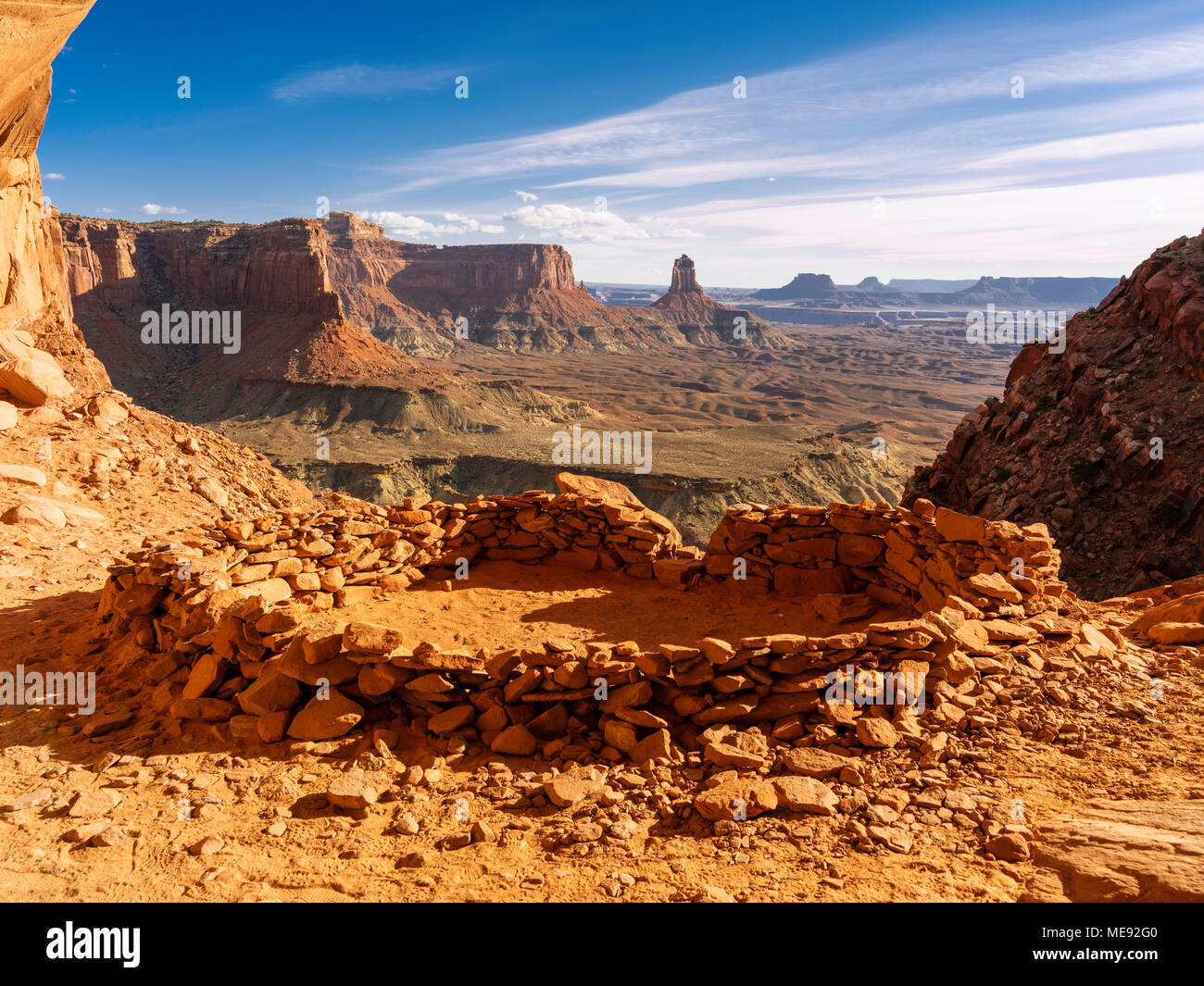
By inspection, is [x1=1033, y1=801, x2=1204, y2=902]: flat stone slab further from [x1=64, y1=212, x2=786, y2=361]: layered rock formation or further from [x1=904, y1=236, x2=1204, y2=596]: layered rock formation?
[x1=64, y1=212, x2=786, y2=361]: layered rock formation

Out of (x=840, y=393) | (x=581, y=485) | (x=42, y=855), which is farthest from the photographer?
(x=840, y=393)

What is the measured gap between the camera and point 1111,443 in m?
21.8

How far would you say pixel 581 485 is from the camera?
14398 mm

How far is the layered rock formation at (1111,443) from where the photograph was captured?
19.7m

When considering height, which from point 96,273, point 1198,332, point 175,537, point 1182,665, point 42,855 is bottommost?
point 42,855

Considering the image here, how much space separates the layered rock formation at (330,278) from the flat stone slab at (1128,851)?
97127 millimetres

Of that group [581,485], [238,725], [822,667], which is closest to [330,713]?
[238,725]

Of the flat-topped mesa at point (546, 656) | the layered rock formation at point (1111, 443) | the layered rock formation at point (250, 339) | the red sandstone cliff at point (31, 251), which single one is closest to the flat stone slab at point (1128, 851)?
the flat-topped mesa at point (546, 656)

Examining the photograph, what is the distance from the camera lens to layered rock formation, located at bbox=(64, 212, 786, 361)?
90812 mm

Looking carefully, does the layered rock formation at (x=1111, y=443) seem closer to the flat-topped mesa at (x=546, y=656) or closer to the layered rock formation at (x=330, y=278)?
the flat-topped mesa at (x=546, y=656)

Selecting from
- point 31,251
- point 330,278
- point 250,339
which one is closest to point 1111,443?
point 31,251
